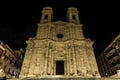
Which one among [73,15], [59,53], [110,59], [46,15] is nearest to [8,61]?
[59,53]

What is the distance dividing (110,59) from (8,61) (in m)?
22.4

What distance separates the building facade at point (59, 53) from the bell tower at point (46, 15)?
79 centimetres

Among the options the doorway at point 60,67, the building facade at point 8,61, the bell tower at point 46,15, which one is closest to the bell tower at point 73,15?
the bell tower at point 46,15

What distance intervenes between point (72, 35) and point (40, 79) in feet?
37.3

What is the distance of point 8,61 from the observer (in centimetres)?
2755

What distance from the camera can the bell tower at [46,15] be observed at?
27566mm

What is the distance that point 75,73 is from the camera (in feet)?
61.6

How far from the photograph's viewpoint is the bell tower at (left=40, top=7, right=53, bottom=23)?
27566mm

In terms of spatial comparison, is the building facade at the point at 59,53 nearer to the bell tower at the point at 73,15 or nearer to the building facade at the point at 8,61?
the bell tower at the point at 73,15

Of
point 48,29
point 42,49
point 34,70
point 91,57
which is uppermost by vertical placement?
point 48,29

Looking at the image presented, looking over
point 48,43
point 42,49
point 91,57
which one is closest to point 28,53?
point 42,49

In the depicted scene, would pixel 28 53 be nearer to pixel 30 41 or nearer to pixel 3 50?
pixel 30 41

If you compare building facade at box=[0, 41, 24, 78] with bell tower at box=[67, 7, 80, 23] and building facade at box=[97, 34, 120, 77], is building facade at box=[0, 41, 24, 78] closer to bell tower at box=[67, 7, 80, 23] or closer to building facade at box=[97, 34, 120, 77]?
bell tower at box=[67, 7, 80, 23]

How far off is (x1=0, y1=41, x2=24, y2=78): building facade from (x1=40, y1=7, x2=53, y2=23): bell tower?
940 cm
